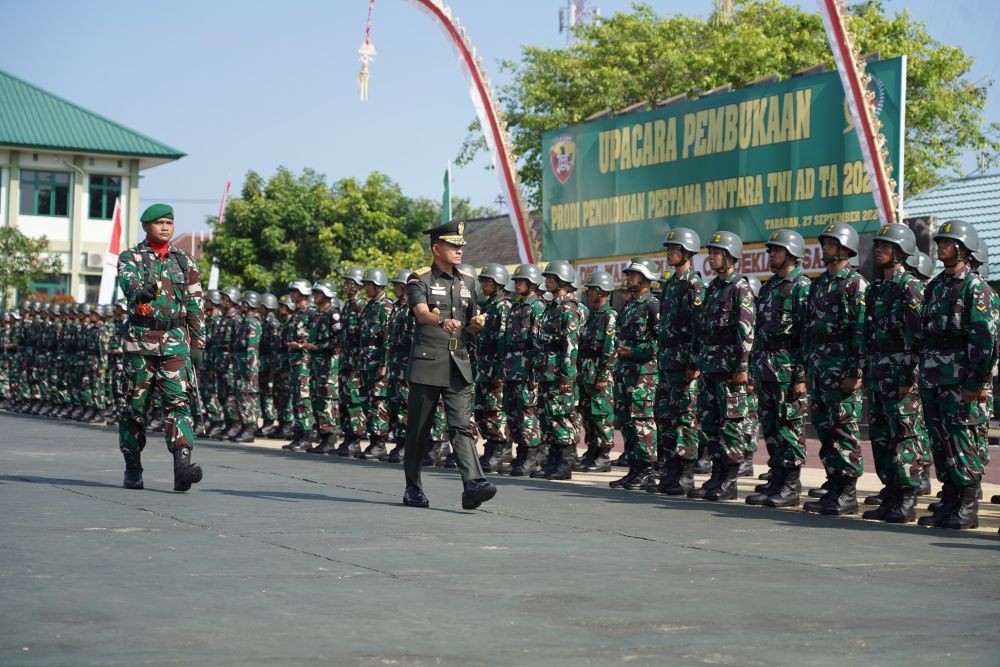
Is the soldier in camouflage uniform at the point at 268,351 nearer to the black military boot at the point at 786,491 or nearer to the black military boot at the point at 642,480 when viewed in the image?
the black military boot at the point at 642,480

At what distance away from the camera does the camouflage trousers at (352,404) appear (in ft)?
57.1

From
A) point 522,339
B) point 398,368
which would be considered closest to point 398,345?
point 398,368

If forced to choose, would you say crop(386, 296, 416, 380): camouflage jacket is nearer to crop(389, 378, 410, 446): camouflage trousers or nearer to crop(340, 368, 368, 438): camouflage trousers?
crop(389, 378, 410, 446): camouflage trousers

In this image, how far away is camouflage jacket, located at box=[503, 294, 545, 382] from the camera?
14.6 meters

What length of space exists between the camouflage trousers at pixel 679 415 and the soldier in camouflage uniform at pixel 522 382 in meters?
2.43

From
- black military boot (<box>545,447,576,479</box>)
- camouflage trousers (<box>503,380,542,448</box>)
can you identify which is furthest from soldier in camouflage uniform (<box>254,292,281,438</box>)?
black military boot (<box>545,447,576,479</box>)

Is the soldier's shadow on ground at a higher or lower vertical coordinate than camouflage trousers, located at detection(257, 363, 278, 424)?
lower

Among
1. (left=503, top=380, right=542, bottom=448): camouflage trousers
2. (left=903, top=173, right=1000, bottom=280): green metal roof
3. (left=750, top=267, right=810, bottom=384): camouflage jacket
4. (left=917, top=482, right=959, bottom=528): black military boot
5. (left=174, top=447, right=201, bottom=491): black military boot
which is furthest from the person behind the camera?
(left=903, top=173, right=1000, bottom=280): green metal roof

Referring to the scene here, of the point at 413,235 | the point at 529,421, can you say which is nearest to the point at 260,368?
the point at 529,421

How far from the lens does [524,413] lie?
1461 cm

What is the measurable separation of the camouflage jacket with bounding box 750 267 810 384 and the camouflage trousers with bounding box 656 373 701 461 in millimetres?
920

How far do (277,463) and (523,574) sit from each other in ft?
27.5

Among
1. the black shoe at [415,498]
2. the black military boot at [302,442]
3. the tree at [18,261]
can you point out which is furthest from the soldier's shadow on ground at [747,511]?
the tree at [18,261]

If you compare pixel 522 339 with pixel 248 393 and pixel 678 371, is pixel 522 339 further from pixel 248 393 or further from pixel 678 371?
pixel 248 393
